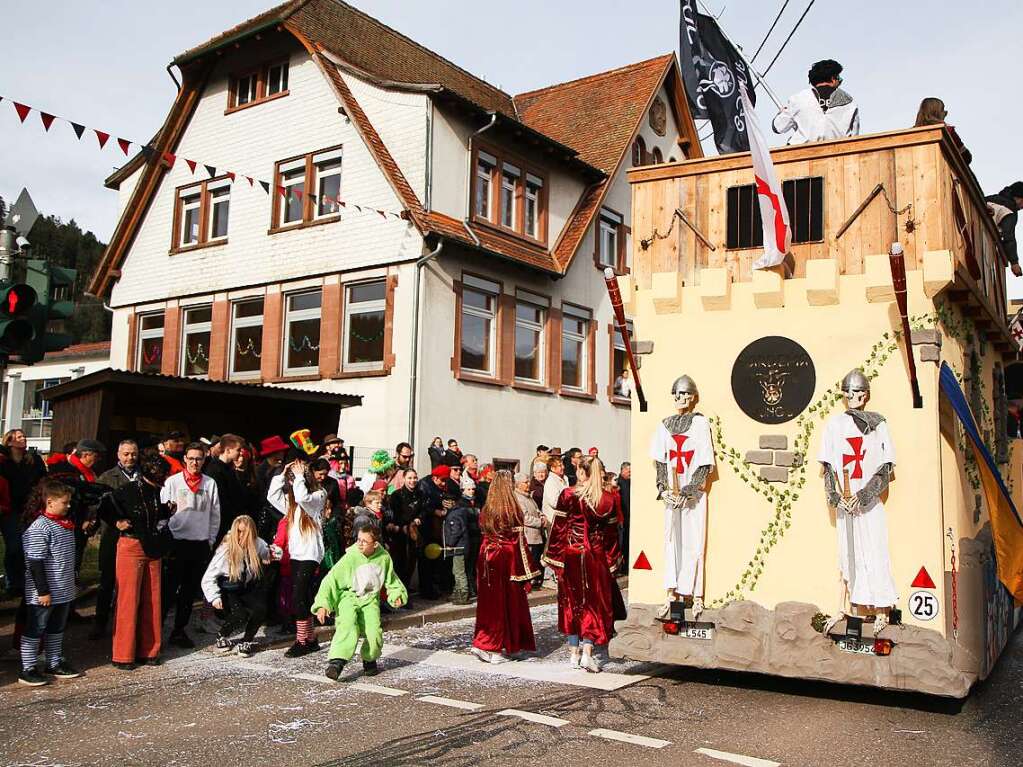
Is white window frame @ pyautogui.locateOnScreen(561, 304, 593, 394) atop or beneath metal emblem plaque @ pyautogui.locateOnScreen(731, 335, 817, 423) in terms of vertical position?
atop

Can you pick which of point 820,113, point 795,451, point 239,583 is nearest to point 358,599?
point 239,583

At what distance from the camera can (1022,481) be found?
11.0m

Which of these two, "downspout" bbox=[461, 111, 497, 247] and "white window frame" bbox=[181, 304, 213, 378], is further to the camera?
"white window frame" bbox=[181, 304, 213, 378]

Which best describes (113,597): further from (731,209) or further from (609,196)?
(609,196)

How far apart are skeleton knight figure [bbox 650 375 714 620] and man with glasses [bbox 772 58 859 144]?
2.84 metres

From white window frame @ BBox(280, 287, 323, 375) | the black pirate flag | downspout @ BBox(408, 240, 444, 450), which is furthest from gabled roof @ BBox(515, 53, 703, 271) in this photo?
→ the black pirate flag

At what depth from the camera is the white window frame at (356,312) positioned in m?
19.5

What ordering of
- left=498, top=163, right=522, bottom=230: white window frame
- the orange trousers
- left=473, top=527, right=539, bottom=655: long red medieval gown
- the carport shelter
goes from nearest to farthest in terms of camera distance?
the orange trousers, left=473, top=527, right=539, bottom=655: long red medieval gown, the carport shelter, left=498, top=163, right=522, bottom=230: white window frame

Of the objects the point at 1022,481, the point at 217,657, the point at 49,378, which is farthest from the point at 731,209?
the point at 49,378

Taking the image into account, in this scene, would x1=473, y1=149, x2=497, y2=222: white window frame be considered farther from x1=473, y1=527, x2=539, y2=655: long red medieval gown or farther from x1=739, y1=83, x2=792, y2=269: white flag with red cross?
x1=739, y1=83, x2=792, y2=269: white flag with red cross

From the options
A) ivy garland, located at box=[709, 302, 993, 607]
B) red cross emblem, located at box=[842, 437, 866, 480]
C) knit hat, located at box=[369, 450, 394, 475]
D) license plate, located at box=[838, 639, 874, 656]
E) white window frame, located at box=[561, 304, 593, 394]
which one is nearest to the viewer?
license plate, located at box=[838, 639, 874, 656]

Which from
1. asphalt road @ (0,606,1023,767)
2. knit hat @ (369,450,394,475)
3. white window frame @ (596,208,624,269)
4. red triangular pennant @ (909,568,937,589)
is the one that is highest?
white window frame @ (596,208,624,269)

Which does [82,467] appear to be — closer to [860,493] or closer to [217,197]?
[860,493]

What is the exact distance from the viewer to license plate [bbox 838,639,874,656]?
7.50 meters
